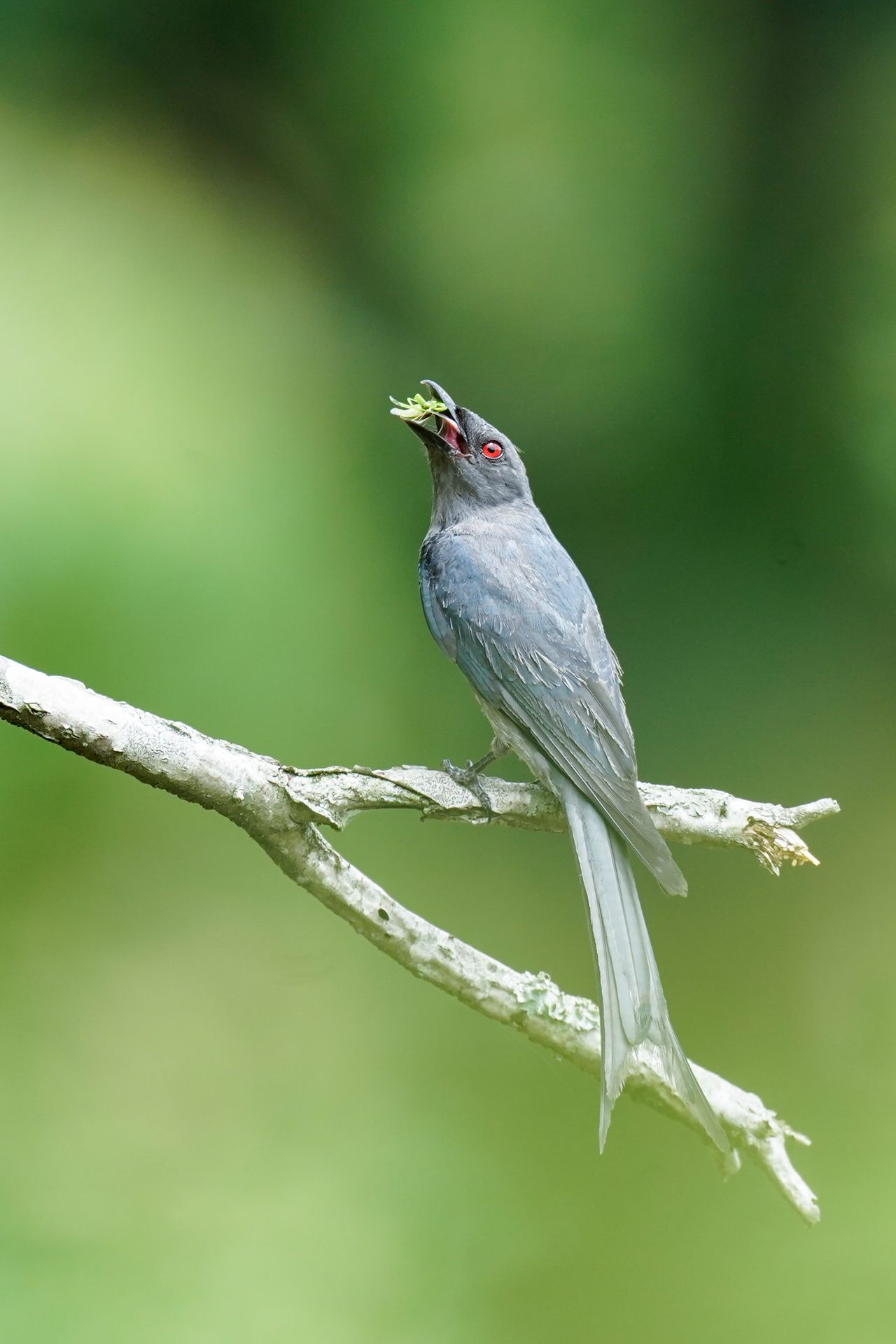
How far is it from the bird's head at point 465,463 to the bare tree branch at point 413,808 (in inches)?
30.9

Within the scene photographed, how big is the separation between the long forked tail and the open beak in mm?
1119

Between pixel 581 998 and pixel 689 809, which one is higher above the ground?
pixel 689 809

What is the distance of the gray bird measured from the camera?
1.95 meters

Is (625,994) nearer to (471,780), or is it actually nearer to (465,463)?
(471,780)

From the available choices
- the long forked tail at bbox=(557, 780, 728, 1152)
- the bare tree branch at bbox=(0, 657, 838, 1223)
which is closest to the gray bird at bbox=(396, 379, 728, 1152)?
the long forked tail at bbox=(557, 780, 728, 1152)

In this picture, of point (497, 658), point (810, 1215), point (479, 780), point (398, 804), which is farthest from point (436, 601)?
point (810, 1215)

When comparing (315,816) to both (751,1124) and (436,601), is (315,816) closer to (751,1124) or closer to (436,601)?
(436,601)

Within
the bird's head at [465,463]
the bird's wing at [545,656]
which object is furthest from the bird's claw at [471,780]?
the bird's head at [465,463]

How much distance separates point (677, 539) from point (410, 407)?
1.17 metres

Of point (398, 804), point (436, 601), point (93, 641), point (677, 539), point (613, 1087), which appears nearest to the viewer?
point (613, 1087)

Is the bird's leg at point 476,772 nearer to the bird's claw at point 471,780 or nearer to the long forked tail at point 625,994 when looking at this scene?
the bird's claw at point 471,780

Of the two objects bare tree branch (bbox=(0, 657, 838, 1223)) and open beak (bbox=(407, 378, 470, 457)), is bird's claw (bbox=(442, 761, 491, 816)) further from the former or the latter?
open beak (bbox=(407, 378, 470, 457))

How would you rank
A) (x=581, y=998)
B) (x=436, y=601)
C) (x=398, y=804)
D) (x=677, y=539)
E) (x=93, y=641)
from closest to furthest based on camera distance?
(x=398, y=804), (x=581, y=998), (x=436, y=601), (x=93, y=641), (x=677, y=539)

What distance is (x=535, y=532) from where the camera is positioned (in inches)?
107
